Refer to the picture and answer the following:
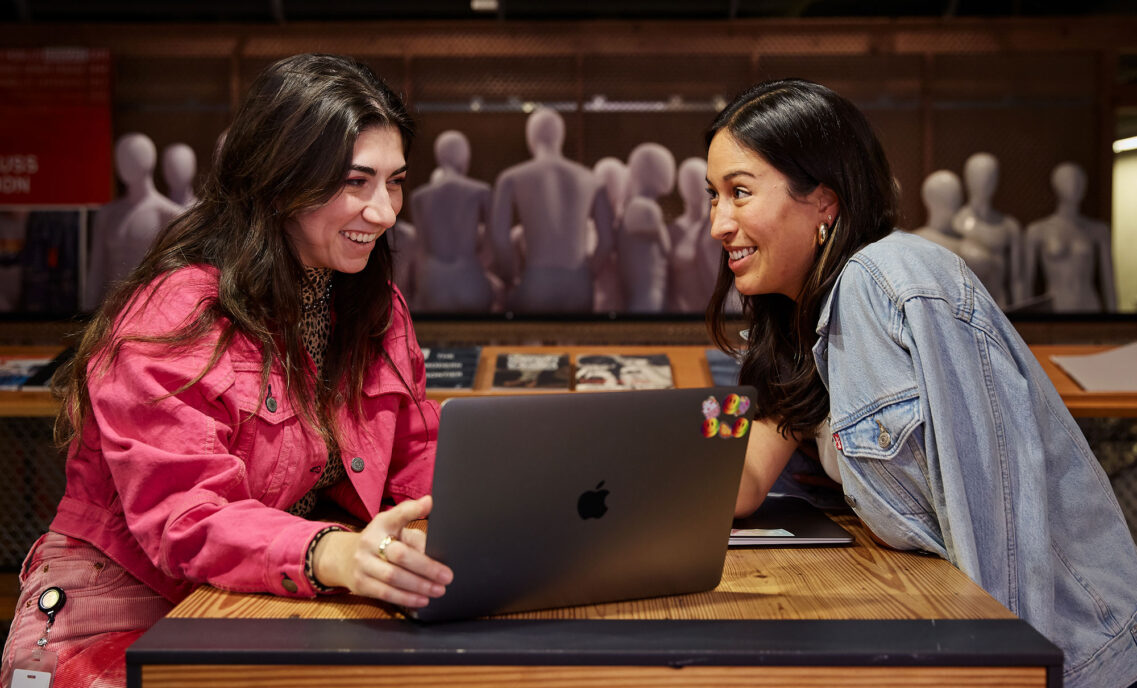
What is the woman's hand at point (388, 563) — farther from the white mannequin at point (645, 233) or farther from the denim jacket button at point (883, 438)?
the white mannequin at point (645, 233)

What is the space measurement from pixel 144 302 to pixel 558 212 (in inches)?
122

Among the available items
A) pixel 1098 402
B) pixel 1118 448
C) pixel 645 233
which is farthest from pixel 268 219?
pixel 1118 448

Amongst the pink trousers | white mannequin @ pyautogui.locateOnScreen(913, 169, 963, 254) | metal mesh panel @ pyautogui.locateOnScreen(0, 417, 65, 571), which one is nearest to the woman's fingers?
the pink trousers

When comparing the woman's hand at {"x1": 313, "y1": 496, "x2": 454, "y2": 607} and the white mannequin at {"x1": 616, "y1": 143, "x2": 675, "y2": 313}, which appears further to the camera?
the white mannequin at {"x1": 616, "y1": 143, "x2": 675, "y2": 313}

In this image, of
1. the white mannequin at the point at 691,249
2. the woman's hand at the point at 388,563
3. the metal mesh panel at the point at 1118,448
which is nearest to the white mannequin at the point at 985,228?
the metal mesh panel at the point at 1118,448

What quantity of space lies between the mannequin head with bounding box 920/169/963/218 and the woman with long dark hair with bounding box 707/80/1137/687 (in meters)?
3.03

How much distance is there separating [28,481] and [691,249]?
3.03 metres

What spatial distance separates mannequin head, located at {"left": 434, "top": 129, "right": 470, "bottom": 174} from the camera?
15.0ft

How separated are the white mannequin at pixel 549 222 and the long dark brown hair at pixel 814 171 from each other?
8.57ft

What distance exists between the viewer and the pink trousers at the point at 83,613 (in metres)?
1.39

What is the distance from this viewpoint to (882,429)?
1513 mm

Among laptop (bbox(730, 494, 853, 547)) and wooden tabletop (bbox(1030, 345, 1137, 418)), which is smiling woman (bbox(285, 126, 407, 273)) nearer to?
laptop (bbox(730, 494, 853, 547))

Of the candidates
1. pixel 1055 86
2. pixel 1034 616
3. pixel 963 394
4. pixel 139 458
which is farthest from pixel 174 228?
pixel 1055 86

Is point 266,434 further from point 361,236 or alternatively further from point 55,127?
point 55,127
